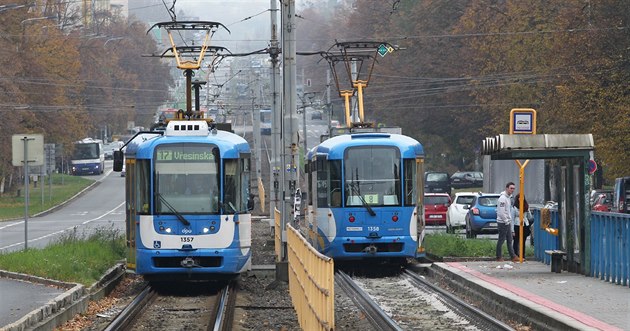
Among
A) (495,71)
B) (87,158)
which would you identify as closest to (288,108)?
(495,71)

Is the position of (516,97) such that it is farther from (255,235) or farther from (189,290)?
(189,290)

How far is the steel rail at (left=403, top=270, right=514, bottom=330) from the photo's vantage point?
17177 millimetres

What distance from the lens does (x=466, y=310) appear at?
19297 millimetres

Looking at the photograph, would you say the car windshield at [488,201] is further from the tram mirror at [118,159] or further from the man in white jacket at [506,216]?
the tram mirror at [118,159]

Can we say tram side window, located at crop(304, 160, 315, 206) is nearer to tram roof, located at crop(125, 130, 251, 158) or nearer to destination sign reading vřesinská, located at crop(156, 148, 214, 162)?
tram roof, located at crop(125, 130, 251, 158)

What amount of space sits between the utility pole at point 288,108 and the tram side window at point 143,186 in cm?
311

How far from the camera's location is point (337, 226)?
1081 inches

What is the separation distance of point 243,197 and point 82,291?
13.5ft

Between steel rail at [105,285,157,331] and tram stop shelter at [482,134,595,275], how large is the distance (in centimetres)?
660

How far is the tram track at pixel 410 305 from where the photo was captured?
1798 cm

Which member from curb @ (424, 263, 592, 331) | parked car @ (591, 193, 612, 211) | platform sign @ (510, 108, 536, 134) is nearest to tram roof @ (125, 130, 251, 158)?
curb @ (424, 263, 592, 331)

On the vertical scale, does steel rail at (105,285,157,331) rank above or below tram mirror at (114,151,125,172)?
below

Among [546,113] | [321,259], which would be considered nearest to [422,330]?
[321,259]

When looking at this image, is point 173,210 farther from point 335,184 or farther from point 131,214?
point 335,184
